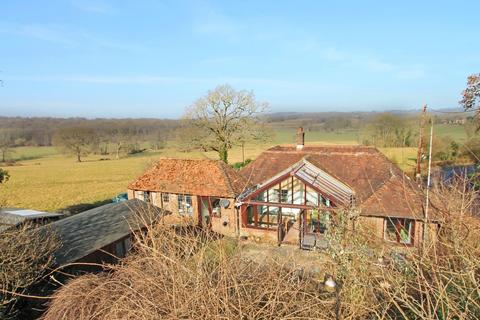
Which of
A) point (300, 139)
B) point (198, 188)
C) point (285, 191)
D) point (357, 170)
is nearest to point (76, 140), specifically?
point (198, 188)

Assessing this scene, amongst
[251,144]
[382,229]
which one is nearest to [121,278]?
[382,229]

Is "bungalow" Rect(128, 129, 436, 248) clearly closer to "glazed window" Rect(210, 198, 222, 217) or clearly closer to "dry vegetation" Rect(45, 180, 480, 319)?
"glazed window" Rect(210, 198, 222, 217)

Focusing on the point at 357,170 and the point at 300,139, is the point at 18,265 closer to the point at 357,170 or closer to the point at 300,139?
the point at 357,170

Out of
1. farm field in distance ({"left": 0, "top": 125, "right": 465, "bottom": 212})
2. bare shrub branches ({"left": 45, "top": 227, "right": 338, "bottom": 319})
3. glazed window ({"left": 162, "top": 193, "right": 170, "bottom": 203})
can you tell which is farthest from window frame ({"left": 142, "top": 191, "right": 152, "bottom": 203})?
bare shrub branches ({"left": 45, "top": 227, "right": 338, "bottom": 319})

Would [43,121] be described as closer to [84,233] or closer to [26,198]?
[26,198]

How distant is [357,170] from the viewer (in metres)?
21.0

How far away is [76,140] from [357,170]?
60.6 m

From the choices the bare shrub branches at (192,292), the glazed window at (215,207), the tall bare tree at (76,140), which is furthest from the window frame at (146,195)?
the tall bare tree at (76,140)

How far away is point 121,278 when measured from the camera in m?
4.73

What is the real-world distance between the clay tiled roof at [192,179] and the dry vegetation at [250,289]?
1503 cm

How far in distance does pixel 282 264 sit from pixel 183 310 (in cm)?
151

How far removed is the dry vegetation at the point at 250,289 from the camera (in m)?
3.62

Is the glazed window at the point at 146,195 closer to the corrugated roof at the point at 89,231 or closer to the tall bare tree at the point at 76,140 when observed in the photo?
the corrugated roof at the point at 89,231

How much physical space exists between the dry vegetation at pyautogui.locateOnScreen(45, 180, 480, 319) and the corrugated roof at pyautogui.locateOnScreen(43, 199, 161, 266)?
709cm
